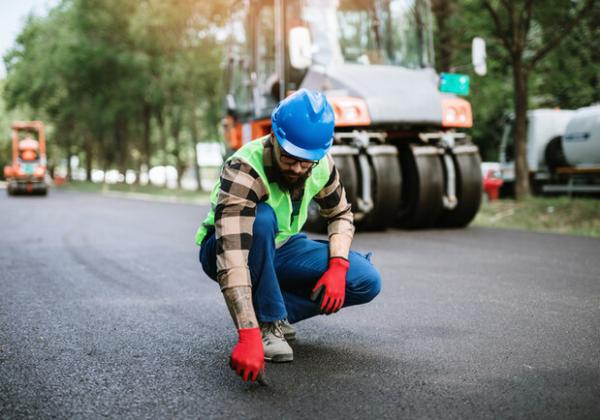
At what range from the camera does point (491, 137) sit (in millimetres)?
30797

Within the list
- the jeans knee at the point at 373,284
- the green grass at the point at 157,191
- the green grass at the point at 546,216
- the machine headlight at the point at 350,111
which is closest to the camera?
the jeans knee at the point at 373,284

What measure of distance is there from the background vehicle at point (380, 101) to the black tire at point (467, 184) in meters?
0.01

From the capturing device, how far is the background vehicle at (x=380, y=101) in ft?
29.4

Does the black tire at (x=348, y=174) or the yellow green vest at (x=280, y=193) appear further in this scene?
the black tire at (x=348, y=174)

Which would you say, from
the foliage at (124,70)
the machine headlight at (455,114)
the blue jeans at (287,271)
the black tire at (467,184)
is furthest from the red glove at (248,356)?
the foliage at (124,70)

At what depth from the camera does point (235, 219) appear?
3.07 metres

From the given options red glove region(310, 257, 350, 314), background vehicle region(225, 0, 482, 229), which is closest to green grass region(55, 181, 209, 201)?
background vehicle region(225, 0, 482, 229)

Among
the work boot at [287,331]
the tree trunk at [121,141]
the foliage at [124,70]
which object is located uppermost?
the foliage at [124,70]

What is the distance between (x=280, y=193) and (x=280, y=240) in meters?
0.30

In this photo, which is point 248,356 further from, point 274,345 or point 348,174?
point 348,174

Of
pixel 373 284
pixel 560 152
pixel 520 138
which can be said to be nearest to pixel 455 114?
pixel 520 138

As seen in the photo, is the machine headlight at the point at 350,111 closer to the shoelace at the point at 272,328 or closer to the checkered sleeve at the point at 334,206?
the checkered sleeve at the point at 334,206

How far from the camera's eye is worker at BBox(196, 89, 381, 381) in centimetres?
300

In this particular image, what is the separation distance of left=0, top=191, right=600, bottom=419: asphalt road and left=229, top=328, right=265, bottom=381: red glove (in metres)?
0.12
